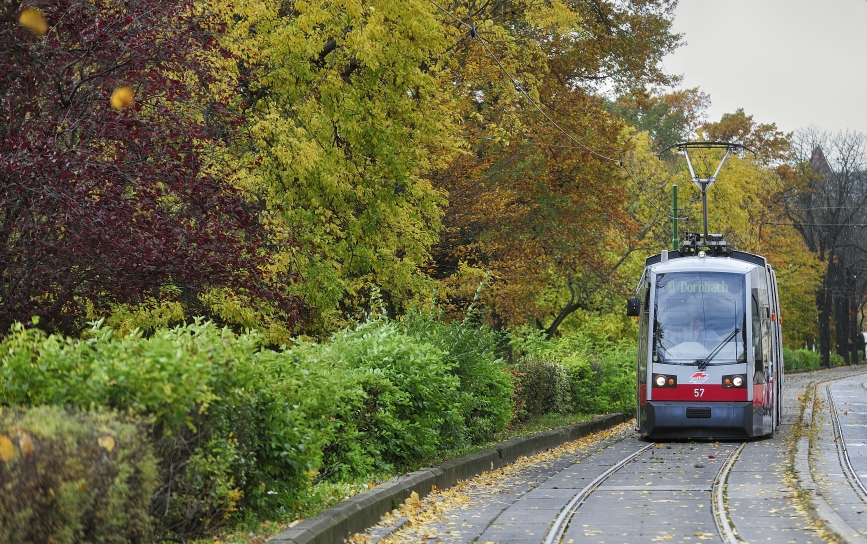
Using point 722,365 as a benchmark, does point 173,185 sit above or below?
above

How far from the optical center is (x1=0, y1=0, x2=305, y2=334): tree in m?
11.2

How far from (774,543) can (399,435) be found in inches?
182

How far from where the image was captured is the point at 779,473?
15242 millimetres

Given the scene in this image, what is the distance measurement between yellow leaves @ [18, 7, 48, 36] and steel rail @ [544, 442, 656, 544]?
7.03 meters

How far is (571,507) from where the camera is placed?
1193cm

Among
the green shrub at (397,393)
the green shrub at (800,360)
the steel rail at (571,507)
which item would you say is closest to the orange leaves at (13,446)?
the steel rail at (571,507)

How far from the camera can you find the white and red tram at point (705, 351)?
2030cm

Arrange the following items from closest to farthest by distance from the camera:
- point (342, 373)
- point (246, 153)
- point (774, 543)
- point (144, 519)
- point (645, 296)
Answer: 1. point (144, 519)
2. point (774, 543)
3. point (342, 373)
4. point (246, 153)
5. point (645, 296)

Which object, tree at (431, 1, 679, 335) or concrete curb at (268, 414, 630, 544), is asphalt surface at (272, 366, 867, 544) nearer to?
concrete curb at (268, 414, 630, 544)

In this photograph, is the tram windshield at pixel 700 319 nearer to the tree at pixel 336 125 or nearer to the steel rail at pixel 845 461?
the steel rail at pixel 845 461

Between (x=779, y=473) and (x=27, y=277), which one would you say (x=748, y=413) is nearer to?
(x=779, y=473)

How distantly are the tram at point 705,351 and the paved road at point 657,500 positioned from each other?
719mm

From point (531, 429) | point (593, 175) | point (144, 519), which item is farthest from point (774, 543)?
point (593, 175)

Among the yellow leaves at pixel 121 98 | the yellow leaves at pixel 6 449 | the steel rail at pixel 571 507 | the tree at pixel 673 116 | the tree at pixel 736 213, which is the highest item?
the tree at pixel 673 116
